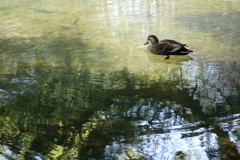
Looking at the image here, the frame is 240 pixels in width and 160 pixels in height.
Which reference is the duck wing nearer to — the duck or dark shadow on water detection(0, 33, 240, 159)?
the duck

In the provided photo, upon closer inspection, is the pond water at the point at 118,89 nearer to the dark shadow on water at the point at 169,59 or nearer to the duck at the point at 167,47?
the dark shadow on water at the point at 169,59

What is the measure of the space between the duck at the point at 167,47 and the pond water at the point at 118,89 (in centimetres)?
14

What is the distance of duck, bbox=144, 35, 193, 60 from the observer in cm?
653

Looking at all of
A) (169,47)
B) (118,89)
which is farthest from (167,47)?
(118,89)

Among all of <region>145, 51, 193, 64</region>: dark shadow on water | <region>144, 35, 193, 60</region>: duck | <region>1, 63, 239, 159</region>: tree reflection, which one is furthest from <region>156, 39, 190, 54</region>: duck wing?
<region>1, 63, 239, 159</region>: tree reflection

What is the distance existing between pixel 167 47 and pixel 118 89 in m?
1.85

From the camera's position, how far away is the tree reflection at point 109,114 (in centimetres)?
377

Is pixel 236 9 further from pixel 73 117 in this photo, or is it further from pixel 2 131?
pixel 2 131

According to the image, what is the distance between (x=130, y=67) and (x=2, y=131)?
8.90 ft

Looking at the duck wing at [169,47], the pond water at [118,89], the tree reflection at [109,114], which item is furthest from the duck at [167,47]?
the tree reflection at [109,114]

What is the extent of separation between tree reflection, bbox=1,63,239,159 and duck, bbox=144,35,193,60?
34.7 inches

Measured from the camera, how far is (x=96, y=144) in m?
3.86

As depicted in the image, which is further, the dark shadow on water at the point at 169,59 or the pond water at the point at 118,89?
the dark shadow on water at the point at 169,59

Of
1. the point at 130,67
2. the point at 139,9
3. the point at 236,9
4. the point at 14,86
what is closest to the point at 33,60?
the point at 14,86
